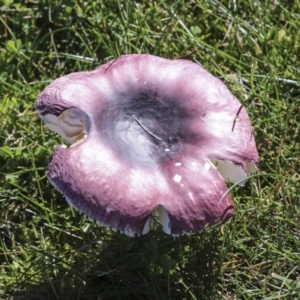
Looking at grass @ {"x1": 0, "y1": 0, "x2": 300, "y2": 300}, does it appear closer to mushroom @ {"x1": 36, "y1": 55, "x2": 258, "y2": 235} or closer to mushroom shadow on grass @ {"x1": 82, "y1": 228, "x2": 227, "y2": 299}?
mushroom shadow on grass @ {"x1": 82, "y1": 228, "x2": 227, "y2": 299}

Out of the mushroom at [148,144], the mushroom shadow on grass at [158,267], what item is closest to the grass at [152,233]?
→ the mushroom shadow on grass at [158,267]

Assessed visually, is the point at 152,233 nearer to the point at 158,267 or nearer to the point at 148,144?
the point at 158,267

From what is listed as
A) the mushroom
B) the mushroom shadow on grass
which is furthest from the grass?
the mushroom

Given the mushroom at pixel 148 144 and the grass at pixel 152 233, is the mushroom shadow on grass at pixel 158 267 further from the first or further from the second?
the mushroom at pixel 148 144

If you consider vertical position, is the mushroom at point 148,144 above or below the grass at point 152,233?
above

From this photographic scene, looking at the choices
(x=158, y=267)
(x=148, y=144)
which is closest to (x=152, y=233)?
(x=158, y=267)

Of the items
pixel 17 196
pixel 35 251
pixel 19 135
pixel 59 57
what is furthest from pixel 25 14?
pixel 35 251

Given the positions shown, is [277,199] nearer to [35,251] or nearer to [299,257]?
[299,257]
